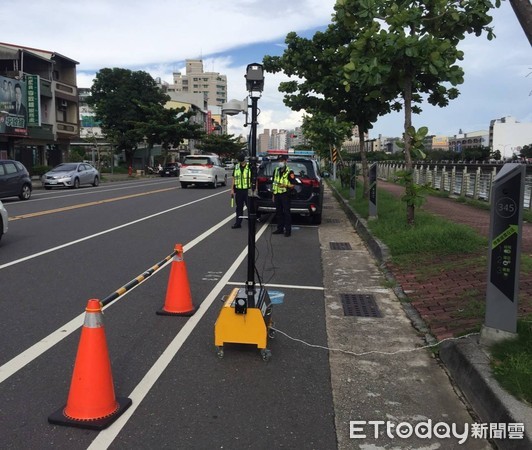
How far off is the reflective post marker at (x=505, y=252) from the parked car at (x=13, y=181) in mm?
18431

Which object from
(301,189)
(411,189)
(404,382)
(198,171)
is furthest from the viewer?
(198,171)

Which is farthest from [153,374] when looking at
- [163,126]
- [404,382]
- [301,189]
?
[163,126]

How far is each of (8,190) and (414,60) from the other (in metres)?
15.6

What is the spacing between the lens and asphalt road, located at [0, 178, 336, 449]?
339 cm

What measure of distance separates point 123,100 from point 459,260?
6182 cm

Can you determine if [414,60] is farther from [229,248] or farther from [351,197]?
[351,197]

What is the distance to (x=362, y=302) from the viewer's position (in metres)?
6.52

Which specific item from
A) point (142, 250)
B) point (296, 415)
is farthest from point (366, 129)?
point (296, 415)

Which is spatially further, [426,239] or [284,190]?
[284,190]

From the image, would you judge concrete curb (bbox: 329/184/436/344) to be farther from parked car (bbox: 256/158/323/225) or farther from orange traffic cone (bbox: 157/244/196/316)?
orange traffic cone (bbox: 157/244/196/316)

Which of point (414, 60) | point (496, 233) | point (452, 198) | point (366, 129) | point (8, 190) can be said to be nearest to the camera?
point (496, 233)

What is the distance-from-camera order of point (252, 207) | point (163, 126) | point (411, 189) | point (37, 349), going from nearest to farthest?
point (37, 349)
point (252, 207)
point (411, 189)
point (163, 126)

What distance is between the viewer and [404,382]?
4.21 meters

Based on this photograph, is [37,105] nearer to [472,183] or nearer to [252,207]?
[472,183]
